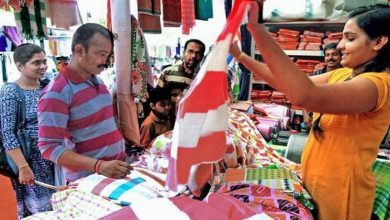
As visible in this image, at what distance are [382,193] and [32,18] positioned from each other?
2.47 m

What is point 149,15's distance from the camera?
259cm

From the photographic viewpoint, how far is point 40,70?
8.45 ft

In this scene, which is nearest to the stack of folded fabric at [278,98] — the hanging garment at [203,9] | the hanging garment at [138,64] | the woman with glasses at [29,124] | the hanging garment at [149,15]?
the hanging garment at [203,9]

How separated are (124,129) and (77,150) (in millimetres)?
546

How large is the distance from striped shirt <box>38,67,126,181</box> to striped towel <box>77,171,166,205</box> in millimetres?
200

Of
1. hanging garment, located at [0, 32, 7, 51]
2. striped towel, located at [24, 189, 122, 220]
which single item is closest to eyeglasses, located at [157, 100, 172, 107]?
striped towel, located at [24, 189, 122, 220]

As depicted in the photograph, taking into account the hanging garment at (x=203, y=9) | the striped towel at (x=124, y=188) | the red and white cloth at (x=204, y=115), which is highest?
the hanging garment at (x=203, y=9)

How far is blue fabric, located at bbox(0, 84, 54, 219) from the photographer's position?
7.64 feet

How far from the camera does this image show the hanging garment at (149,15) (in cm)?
250

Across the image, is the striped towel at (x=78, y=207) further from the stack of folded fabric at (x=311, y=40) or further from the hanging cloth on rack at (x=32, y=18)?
the stack of folded fabric at (x=311, y=40)

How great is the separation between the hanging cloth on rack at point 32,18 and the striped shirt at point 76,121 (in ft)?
3.21

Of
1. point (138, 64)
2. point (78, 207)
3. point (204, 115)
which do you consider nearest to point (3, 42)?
point (138, 64)

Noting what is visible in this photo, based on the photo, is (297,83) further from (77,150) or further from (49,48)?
(49,48)

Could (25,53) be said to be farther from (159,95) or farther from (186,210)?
(186,210)
